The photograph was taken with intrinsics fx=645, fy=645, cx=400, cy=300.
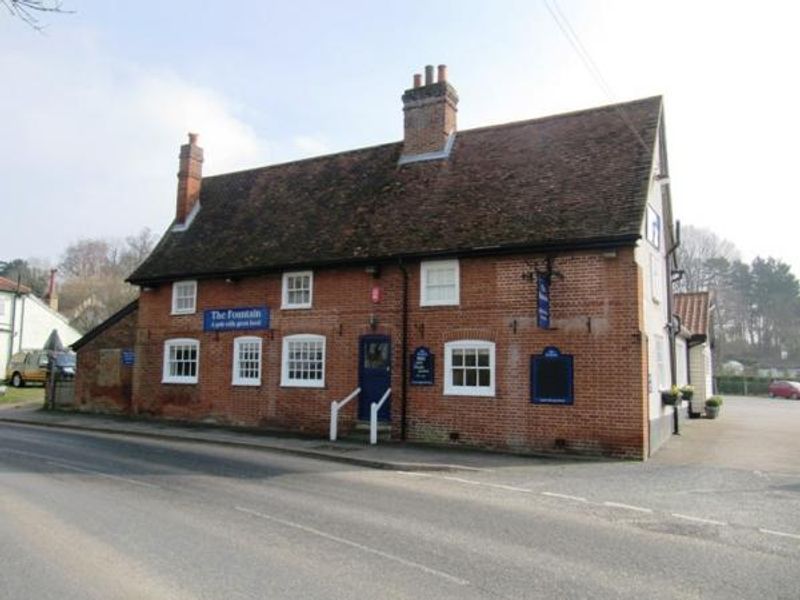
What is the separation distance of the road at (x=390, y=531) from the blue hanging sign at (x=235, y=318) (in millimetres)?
6831

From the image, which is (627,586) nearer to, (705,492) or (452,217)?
(705,492)

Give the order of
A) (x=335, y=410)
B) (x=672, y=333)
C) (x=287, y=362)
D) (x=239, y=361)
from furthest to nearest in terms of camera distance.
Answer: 1. (x=672, y=333)
2. (x=239, y=361)
3. (x=287, y=362)
4. (x=335, y=410)

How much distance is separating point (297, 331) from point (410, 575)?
1296 cm

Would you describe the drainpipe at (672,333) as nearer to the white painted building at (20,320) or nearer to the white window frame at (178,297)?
the white window frame at (178,297)

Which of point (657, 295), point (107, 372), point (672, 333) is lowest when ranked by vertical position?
point (107, 372)

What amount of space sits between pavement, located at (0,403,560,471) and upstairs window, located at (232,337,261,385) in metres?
1.49

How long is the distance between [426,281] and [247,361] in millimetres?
6447

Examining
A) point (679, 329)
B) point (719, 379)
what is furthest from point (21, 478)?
point (719, 379)

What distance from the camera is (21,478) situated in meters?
10.7

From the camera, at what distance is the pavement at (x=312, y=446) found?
1339cm

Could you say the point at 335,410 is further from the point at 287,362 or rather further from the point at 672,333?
the point at 672,333

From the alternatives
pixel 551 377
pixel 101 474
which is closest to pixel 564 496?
pixel 551 377

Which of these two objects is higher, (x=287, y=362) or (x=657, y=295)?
(x=657, y=295)

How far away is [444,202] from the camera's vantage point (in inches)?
704
